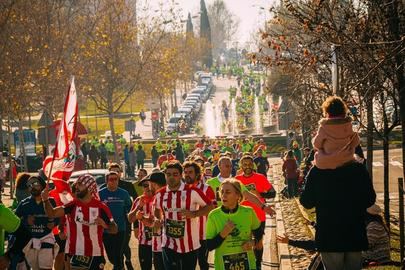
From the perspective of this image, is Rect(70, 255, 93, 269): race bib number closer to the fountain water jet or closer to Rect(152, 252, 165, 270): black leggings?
Rect(152, 252, 165, 270): black leggings

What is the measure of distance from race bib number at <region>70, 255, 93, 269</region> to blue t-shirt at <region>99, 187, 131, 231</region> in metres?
2.01

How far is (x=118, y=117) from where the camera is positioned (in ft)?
339

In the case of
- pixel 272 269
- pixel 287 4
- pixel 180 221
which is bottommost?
pixel 272 269

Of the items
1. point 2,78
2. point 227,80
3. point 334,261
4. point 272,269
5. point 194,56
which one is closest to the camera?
point 334,261

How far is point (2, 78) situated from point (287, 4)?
1061 inches

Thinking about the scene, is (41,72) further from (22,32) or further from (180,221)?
(180,221)

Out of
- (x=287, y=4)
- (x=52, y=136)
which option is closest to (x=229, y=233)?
(x=287, y=4)

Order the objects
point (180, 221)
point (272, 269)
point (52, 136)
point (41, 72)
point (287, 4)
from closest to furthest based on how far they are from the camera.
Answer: point (180, 221) → point (287, 4) → point (272, 269) → point (52, 136) → point (41, 72)

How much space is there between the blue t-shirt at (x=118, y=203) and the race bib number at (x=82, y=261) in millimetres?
2008

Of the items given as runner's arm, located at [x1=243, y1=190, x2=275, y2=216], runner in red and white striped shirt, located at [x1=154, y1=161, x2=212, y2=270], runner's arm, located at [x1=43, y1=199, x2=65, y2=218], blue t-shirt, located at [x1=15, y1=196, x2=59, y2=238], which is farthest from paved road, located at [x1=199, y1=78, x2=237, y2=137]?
runner in red and white striped shirt, located at [x1=154, y1=161, x2=212, y2=270]

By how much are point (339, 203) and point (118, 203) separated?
7796 millimetres

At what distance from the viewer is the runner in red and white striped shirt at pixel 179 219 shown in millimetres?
12336

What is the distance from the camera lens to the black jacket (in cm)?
754

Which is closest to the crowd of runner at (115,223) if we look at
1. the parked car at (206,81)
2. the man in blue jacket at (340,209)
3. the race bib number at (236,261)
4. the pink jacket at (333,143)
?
the race bib number at (236,261)
